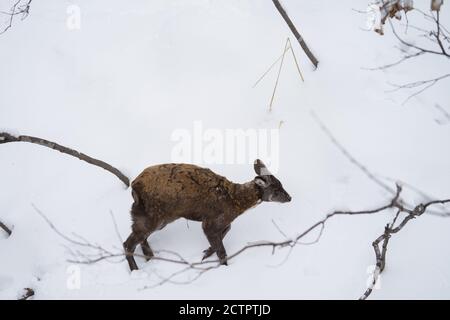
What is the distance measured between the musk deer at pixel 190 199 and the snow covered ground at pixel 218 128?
441 mm

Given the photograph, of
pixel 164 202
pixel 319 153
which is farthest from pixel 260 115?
pixel 164 202

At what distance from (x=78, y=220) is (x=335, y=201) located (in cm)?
365

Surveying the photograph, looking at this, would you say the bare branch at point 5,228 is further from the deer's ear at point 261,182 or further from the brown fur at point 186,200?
the deer's ear at point 261,182

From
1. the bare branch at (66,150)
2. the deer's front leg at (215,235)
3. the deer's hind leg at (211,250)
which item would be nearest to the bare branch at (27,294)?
the bare branch at (66,150)

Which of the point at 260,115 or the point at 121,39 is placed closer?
the point at 260,115

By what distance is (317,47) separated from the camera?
24.2 ft

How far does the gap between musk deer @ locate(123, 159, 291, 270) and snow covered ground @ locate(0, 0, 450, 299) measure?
44 centimetres

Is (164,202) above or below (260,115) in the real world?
below

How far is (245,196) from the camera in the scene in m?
5.48

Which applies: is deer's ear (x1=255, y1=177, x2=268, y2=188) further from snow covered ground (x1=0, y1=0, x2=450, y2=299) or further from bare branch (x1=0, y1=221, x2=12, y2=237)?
bare branch (x1=0, y1=221, x2=12, y2=237)

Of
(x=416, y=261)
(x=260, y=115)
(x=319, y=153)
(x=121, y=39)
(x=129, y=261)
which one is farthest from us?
(x=121, y=39)

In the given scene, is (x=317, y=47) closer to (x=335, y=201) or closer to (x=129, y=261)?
(x=335, y=201)

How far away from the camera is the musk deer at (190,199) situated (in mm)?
5199

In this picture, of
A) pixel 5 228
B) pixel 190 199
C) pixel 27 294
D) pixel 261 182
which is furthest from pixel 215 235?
pixel 5 228
